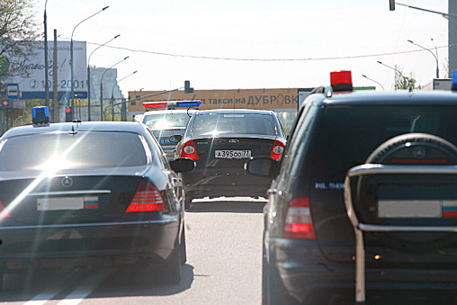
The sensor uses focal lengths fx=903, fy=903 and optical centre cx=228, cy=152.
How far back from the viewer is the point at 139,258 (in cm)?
686

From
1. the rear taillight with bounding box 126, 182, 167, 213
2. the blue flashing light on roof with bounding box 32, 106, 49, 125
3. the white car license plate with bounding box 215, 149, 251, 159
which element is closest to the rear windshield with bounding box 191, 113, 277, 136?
the white car license plate with bounding box 215, 149, 251, 159

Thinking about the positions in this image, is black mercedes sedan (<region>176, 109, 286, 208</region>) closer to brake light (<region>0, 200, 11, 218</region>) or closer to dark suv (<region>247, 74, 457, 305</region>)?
brake light (<region>0, 200, 11, 218</region>)

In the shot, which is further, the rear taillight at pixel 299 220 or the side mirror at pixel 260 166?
the side mirror at pixel 260 166

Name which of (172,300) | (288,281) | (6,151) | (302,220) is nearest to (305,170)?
(302,220)

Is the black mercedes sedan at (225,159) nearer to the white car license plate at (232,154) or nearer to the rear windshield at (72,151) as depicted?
the white car license plate at (232,154)

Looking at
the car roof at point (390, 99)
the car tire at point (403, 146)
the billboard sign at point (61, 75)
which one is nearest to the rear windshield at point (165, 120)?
the car roof at point (390, 99)

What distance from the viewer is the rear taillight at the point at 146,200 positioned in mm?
6895

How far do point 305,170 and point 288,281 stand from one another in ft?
2.01

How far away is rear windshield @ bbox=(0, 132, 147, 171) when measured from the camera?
23.8ft

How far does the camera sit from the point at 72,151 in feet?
24.4

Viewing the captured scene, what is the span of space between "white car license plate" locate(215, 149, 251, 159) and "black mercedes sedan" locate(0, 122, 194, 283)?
652 centimetres

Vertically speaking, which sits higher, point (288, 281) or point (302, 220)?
point (302, 220)

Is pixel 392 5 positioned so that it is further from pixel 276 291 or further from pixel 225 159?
pixel 276 291

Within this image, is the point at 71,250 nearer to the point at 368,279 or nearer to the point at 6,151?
the point at 6,151
